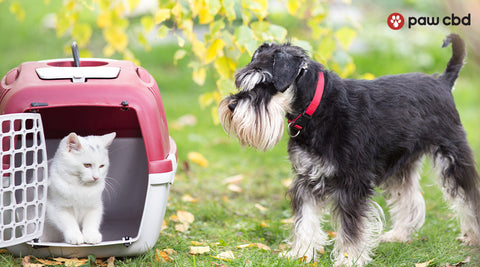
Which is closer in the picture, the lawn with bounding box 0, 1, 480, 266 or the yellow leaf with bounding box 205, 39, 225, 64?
the lawn with bounding box 0, 1, 480, 266

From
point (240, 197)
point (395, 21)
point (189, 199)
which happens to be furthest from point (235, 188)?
point (395, 21)

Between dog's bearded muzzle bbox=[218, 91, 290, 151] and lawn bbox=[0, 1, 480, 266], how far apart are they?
2.42ft

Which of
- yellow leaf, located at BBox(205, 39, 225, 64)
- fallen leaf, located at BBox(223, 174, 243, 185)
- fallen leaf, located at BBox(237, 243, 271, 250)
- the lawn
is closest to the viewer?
the lawn

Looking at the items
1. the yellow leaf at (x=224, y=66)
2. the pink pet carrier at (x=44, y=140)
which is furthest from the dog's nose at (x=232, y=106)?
the yellow leaf at (x=224, y=66)

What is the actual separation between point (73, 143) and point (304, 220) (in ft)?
4.81

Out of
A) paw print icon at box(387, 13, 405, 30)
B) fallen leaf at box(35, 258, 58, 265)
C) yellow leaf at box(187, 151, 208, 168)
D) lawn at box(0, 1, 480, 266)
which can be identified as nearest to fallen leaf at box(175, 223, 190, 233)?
lawn at box(0, 1, 480, 266)

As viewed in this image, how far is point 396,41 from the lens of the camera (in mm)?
8227

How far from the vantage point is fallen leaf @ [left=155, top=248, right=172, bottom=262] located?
2.86 meters

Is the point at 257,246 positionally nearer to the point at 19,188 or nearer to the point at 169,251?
the point at 169,251

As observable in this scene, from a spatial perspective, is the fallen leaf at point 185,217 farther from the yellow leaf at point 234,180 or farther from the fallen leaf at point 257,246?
the yellow leaf at point 234,180

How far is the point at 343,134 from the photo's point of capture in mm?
2799

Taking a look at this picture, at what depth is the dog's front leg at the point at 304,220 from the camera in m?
3.02

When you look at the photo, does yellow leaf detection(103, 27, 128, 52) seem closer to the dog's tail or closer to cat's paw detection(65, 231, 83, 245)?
cat's paw detection(65, 231, 83, 245)

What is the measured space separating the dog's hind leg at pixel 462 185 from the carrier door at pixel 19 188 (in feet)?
8.07
